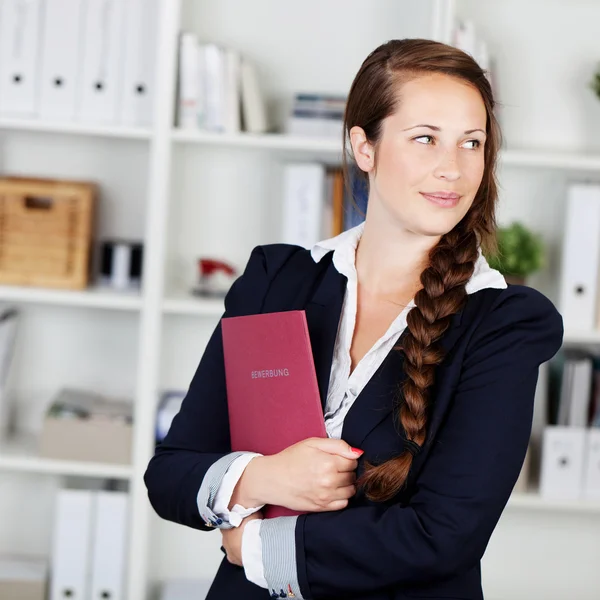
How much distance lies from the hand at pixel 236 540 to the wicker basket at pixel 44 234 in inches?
61.6

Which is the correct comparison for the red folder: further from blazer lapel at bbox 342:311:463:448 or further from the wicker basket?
the wicker basket

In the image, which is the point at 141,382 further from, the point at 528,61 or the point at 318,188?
the point at 528,61

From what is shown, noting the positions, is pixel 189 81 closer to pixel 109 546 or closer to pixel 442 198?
Answer: pixel 109 546

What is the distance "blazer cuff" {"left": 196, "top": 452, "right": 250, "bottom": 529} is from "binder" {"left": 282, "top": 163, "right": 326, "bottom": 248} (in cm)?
144

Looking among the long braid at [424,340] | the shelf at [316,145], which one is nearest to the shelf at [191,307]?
the shelf at [316,145]

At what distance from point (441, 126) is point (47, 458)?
1.81 meters

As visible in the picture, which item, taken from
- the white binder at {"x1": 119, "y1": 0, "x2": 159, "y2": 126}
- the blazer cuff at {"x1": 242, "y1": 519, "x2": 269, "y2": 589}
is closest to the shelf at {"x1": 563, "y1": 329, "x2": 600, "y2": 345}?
the white binder at {"x1": 119, "y1": 0, "x2": 159, "y2": 126}

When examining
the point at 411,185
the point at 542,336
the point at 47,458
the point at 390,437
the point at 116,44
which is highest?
the point at 116,44

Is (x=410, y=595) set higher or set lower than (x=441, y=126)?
lower

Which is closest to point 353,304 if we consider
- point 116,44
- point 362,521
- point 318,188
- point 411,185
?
point 411,185

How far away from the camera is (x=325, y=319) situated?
1367mm

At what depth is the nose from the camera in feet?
4.14

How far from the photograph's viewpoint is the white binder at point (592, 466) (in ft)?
8.67

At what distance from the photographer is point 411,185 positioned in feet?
4.21
